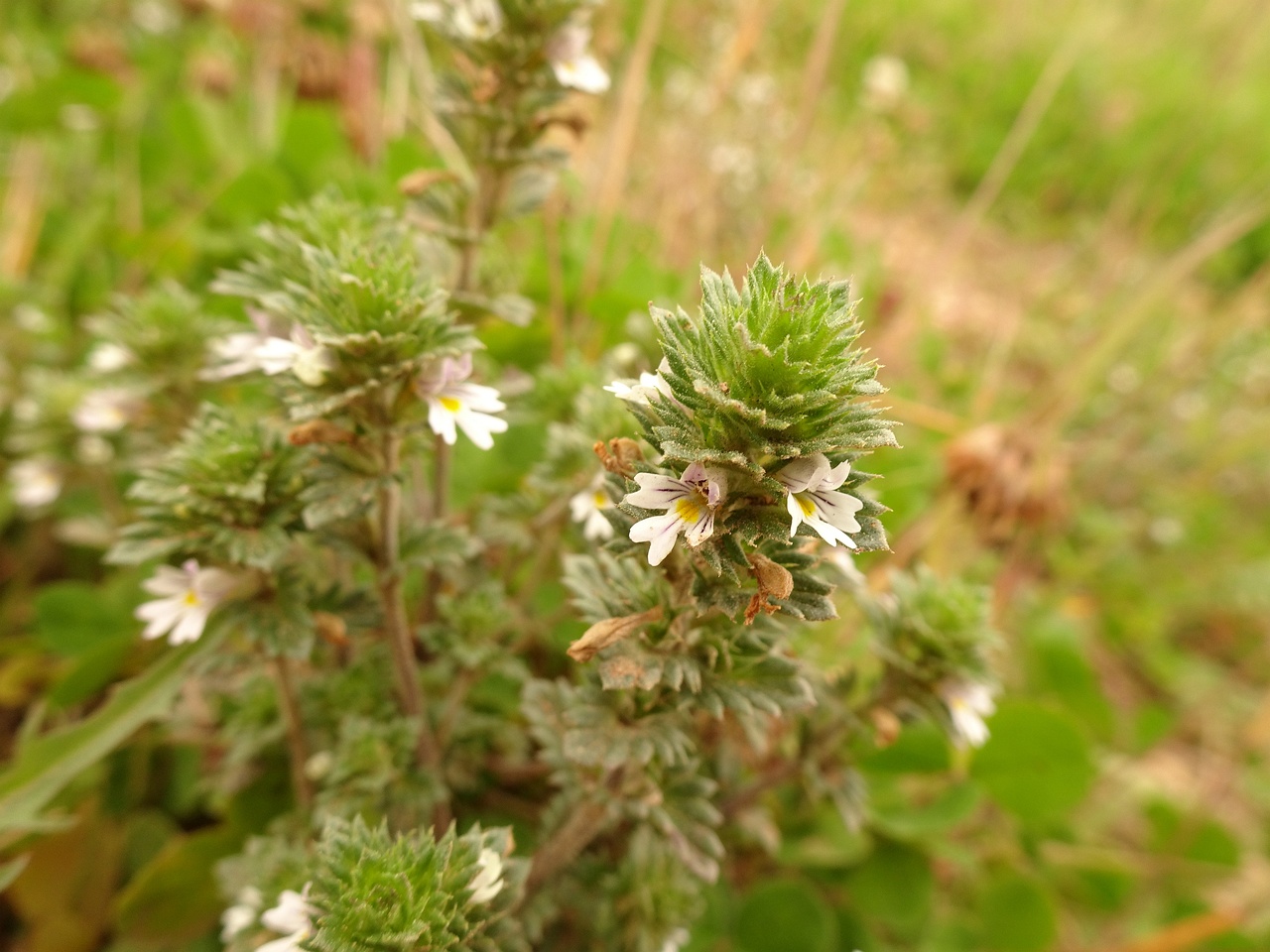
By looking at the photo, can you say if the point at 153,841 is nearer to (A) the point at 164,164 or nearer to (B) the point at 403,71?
(A) the point at 164,164

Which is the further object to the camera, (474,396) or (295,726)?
(295,726)

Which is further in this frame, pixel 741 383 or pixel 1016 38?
pixel 1016 38

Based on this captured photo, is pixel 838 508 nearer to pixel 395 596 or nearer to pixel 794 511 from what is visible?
pixel 794 511

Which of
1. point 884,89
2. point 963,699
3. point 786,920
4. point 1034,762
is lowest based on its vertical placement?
point 786,920

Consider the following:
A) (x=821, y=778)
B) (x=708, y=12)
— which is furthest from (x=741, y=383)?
(x=708, y=12)

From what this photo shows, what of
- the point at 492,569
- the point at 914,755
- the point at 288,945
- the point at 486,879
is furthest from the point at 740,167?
the point at 288,945

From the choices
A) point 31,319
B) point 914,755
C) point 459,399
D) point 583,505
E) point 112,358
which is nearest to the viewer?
point 459,399

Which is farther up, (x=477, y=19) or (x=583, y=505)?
(x=477, y=19)

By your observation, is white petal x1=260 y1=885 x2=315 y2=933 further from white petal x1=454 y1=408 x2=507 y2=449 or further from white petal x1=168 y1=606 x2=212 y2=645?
white petal x1=454 y1=408 x2=507 y2=449
